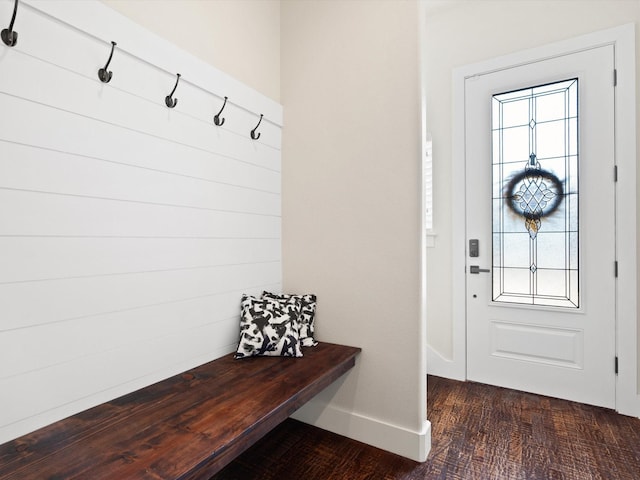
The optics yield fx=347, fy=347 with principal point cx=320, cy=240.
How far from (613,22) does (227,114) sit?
245 centimetres

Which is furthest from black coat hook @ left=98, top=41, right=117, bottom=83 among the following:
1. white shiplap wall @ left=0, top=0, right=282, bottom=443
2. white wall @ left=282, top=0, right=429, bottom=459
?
white wall @ left=282, top=0, right=429, bottom=459

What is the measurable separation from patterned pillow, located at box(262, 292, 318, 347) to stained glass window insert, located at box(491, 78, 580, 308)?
4.79 feet

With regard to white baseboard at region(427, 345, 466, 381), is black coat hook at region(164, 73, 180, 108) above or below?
above

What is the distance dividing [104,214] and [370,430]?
158 centimetres

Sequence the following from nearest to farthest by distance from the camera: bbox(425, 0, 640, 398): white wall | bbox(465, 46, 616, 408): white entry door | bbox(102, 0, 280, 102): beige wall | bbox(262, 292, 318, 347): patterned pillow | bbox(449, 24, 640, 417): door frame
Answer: bbox(102, 0, 280, 102): beige wall → bbox(262, 292, 318, 347): patterned pillow → bbox(449, 24, 640, 417): door frame → bbox(465, 46, 616, 408): white entry door → bbox(425, 0, 640, 398): white wall

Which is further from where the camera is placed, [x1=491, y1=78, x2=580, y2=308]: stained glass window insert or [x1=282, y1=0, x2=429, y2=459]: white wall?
[x1=491, y1=78, x2=580, y2=308]: stained glass window insert

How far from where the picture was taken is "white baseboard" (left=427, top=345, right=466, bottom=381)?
265cm

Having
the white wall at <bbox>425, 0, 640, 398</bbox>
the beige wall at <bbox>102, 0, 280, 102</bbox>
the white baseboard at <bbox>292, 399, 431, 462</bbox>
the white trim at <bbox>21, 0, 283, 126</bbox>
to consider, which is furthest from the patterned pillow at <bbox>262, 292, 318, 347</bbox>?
the white wall at <bbox>425, 0, 640, 398</bbox>

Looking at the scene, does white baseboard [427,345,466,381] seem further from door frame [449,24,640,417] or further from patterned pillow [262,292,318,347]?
patterned pillow [262,292,318,347]

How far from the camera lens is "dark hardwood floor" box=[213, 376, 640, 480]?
5.14 feet

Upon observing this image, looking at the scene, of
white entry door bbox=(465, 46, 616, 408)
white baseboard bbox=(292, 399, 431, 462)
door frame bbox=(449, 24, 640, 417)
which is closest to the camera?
white baseboard bbox=(292, 399, 431, 462)

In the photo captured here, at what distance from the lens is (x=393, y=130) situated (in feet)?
5.75

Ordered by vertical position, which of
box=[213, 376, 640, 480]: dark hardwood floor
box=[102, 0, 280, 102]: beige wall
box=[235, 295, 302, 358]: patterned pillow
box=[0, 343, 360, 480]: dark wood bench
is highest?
box=[102, 0, 280, 102]: beige wall

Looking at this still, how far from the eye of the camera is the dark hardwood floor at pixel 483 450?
1.57 meters
